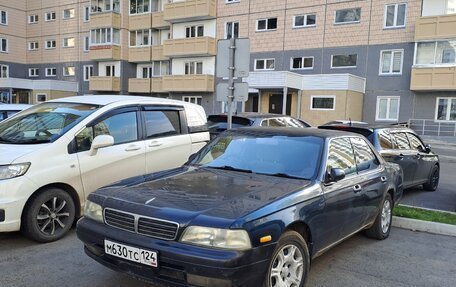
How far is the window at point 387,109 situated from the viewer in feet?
80.1

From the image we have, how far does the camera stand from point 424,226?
6.02 metres

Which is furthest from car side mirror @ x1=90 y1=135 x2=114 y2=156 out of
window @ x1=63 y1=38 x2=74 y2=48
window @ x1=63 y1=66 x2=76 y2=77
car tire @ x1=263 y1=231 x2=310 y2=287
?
window @ x1=63 y1=38 x2=74 y2=48

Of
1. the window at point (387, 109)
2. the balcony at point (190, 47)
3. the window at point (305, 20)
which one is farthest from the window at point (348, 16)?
the balcony at point (190, 47)

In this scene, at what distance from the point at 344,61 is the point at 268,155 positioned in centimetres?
2311

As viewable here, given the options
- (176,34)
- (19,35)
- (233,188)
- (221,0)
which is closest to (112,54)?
(176,34)

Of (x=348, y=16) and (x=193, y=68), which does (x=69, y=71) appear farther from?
(x=348, y=16)

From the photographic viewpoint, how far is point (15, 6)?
4272 cm

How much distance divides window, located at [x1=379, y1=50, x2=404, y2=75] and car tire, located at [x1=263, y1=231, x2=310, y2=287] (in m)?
23.3

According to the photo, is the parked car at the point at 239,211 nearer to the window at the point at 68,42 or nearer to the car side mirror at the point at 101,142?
the car side mirror at the point at 101,142

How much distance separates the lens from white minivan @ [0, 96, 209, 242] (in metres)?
4.69

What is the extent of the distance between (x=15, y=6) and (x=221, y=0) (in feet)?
82.9

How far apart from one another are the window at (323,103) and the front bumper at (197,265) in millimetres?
22787

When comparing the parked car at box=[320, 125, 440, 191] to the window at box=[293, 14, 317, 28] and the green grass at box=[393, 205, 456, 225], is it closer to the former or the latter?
the green grass at box=[393, 205, 456, 225]

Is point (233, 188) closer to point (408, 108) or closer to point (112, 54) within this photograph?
point (408, 108)
